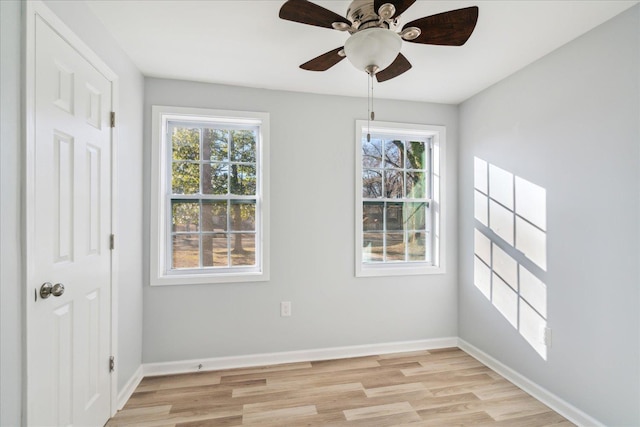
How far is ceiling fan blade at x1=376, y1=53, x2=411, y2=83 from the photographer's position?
1797mm

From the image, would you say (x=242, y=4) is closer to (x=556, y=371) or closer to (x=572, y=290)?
(x=572, y=290)

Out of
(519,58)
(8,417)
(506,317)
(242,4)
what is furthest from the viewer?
(506,317)

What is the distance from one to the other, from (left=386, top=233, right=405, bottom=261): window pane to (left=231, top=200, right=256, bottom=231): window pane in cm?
136

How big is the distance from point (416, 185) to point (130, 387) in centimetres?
304

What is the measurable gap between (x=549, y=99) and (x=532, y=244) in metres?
1.05

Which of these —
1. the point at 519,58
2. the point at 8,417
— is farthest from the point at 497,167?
the point at 8,417

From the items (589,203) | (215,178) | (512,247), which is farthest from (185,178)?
(589,203)

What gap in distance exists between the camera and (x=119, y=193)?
211 cm

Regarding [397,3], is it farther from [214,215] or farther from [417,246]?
[417,246]

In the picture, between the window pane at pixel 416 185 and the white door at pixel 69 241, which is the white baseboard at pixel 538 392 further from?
the white door at pixel 69 241

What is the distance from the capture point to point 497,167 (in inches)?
105

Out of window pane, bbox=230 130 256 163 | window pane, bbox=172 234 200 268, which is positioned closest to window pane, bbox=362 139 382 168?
window pane, bbox=230 130 256 163

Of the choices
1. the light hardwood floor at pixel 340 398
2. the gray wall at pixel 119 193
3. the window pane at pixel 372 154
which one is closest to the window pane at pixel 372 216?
the window pane at pixel 372 154

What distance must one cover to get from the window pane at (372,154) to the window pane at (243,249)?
1.33m
